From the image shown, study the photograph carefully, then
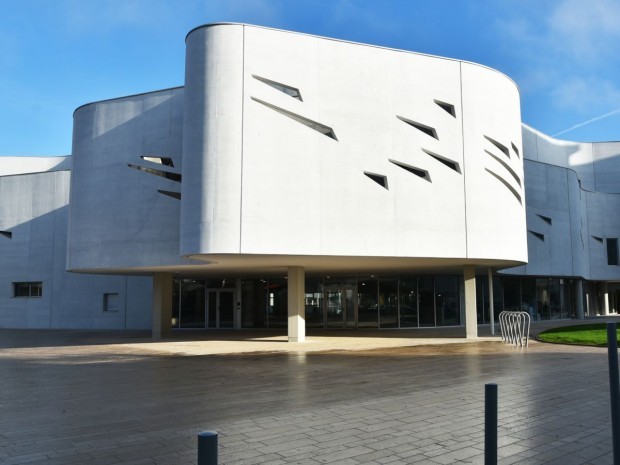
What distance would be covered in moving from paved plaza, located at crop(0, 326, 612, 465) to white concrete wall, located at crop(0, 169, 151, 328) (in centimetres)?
1545

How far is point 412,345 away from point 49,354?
12.1 m

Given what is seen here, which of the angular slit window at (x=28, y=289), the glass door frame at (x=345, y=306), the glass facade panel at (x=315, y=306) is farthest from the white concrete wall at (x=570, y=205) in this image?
the angular slit window at (x=28, y=289)

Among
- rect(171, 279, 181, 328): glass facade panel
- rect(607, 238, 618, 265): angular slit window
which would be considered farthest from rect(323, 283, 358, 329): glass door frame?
rect(607, 238, 618, 265): angular slit window

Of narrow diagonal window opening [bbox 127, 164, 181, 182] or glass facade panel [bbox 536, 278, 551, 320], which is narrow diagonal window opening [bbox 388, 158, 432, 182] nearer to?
narrow diagonal window opening [bbox 127, 164, 181, 182]

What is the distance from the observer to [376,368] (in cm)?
1294

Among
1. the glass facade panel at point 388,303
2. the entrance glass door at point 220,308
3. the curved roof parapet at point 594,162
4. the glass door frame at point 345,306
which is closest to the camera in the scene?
the glass facade panel at point 388,303

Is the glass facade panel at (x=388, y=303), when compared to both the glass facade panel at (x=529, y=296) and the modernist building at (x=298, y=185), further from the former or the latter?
the glass facade panel at (x=529, y=296)

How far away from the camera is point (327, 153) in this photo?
18547 mm

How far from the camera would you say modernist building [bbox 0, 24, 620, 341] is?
1769 cm

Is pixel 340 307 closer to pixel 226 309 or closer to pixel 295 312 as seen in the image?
pixel 226 309

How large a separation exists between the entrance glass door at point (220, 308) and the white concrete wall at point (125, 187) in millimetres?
9142

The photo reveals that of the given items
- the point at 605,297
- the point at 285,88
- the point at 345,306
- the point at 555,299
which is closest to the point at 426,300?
the point at 345,306

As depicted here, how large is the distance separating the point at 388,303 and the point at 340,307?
2.63 meters

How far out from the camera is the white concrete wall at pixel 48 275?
102 feet
